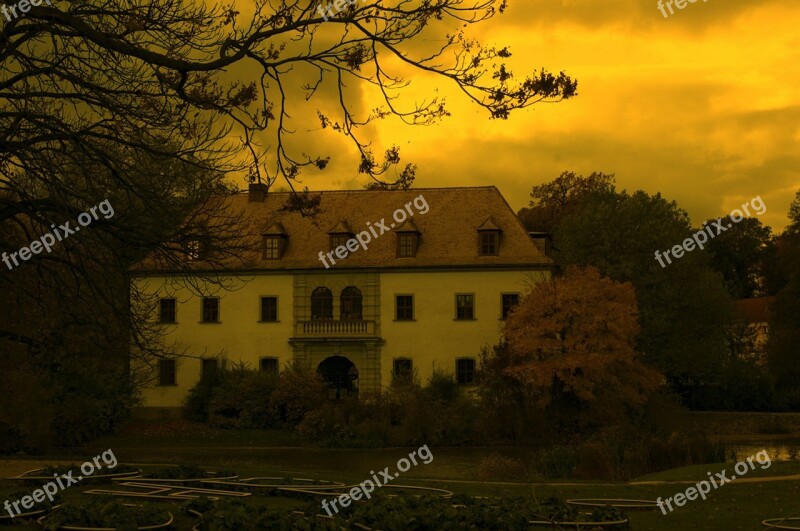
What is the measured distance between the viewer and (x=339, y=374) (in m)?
46.8

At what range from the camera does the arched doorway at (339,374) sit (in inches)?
1817

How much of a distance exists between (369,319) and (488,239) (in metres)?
6.69

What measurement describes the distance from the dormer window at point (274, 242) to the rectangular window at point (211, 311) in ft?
10.6

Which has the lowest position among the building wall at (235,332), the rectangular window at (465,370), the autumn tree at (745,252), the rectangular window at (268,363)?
the rectangular window at (465,370)

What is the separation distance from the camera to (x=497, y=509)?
40.2 ft

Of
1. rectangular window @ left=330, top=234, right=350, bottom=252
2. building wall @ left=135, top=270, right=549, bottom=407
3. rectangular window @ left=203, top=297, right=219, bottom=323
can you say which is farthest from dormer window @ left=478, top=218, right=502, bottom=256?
rectangular window @ left=203, top=297, right=219, bottom=323

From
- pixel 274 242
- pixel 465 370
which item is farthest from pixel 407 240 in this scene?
pixel 465 370

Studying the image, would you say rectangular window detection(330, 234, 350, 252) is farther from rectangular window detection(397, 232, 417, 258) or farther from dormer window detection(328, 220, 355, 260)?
rectangular window detection(397, 232, 417, 258)

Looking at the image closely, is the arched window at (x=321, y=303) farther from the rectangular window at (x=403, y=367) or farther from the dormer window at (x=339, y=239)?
the rectangular window at (x=403, y=367)

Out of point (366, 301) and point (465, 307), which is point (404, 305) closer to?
point (366, 301)

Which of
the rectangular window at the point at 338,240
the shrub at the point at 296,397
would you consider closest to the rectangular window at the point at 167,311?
the rectangular window at the point at 338,240

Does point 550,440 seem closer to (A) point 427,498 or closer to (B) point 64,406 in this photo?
(B) point 64,406

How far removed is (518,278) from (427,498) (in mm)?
31529

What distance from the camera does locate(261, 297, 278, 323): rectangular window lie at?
46031mm
